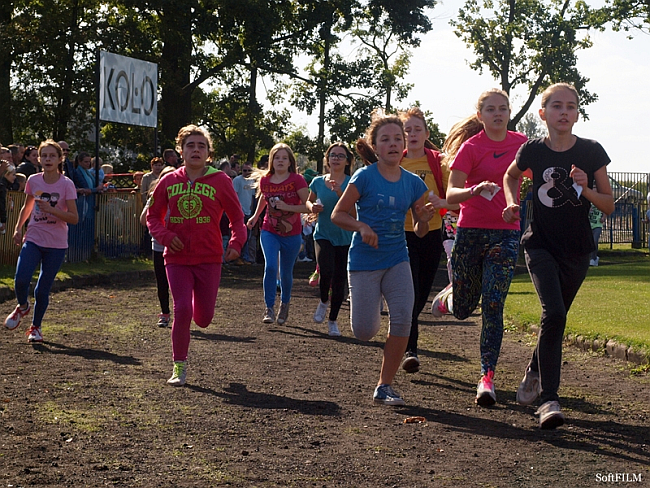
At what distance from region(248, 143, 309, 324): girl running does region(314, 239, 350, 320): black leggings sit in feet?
1.15

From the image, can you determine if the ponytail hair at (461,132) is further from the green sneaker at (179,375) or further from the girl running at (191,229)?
the green sneaker at (179,375)

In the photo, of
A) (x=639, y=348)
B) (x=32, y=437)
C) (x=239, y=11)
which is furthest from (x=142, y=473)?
(x=239, y=11)

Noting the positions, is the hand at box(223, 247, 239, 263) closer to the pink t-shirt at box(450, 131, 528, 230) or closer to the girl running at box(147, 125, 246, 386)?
the girl running at box(147, 125, 246, 386)

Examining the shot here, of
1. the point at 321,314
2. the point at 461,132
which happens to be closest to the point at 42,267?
the point at 321,314

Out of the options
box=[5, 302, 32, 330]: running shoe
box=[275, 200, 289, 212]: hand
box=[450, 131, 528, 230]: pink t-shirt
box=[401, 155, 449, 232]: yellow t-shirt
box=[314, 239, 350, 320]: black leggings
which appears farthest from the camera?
box=[275, 200, 289, 212]: hand

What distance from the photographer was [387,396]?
24.0ft

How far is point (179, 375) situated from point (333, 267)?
13.5ft

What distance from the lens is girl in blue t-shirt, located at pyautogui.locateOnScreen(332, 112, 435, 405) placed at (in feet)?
24.0

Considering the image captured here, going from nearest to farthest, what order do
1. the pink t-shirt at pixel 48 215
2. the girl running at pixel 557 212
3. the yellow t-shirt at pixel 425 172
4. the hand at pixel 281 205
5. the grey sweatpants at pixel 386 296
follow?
the girl running at pixel 557 212 < the grey sweatpants at pixel 386 296 < the yellow t-shirt at pixel 425 172 < the pink t-shirt at pixel 48 215 < the hand at pixel 281 205

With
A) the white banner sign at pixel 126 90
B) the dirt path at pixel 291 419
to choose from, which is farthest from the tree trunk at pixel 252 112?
the dirt path at pixel 291 419

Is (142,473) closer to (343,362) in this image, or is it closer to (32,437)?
(32,437)

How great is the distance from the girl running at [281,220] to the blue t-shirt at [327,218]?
0.79 ft

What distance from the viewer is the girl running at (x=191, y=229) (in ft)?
26.9

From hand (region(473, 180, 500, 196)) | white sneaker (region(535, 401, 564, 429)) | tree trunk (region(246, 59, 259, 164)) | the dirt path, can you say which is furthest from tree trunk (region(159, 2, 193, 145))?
white sneaker (region(535, 401, 564, 429))
